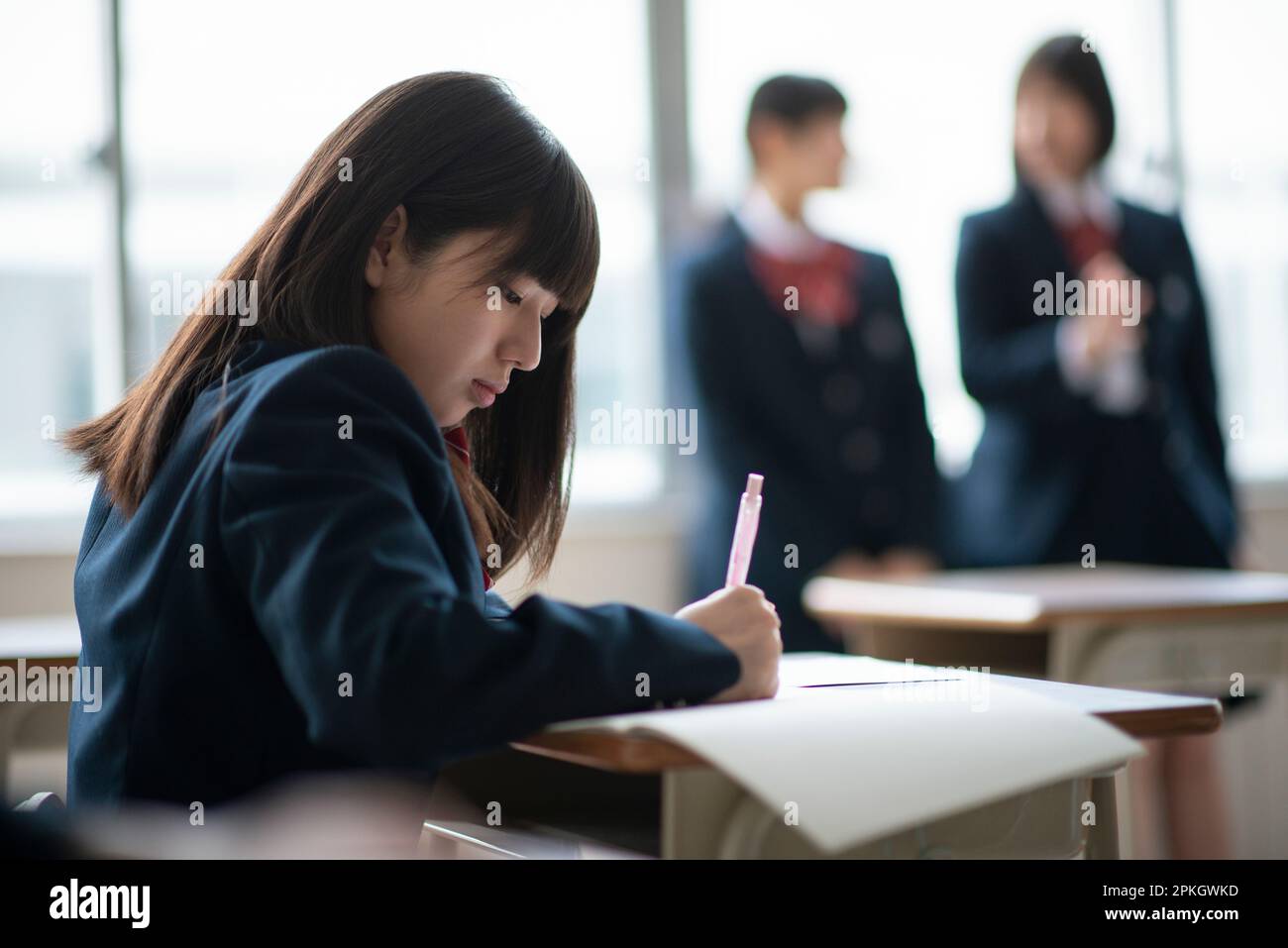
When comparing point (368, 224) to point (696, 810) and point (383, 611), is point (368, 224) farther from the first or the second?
point (696, 810)

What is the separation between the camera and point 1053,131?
10.3 feet

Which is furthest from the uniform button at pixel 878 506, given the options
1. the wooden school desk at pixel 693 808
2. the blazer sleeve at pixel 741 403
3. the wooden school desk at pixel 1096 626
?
the wooden school desk at pixel 693 808

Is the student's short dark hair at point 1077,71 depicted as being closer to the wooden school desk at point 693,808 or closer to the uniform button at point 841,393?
the uniform button at point 841,393

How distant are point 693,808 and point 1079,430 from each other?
231 cm

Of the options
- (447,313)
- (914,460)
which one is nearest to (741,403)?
(914,460)

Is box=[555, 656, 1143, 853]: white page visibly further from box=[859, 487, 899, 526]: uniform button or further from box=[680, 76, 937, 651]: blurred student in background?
box=[859, 487, 899, 526]: uniform button

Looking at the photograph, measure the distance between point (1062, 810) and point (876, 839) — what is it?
21 centimetres

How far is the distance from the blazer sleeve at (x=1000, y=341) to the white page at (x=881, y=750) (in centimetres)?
201

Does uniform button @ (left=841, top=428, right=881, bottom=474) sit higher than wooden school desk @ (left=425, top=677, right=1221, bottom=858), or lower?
higher

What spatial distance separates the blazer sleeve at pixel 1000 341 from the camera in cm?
303

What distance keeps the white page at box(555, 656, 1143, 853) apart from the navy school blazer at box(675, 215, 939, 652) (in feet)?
6.58

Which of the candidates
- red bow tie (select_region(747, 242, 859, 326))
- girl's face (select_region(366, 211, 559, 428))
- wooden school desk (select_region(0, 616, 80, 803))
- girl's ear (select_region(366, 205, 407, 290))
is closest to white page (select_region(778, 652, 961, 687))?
girl's face (select_region(366, 211, 559, 428))

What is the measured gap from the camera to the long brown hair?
45.8 inches
